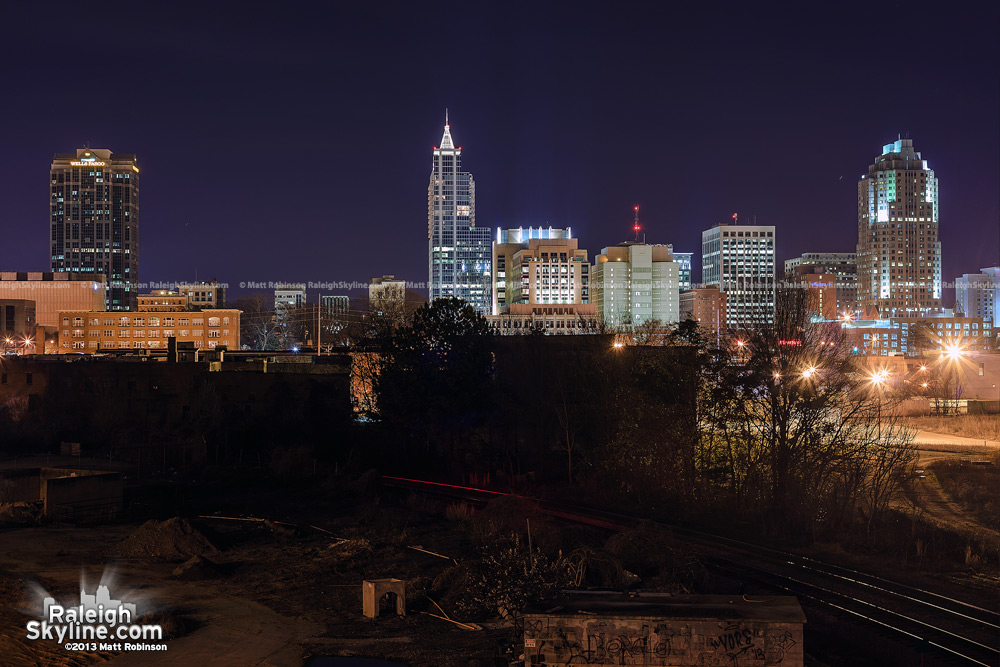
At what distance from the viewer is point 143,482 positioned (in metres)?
30.6

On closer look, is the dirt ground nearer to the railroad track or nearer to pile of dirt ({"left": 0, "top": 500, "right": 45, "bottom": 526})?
pile of dirt ({"left": 0, "top": 500, "right": 45, "bottom": 526})

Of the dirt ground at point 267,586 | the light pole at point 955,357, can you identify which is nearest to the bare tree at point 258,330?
the light pole at point 955,357

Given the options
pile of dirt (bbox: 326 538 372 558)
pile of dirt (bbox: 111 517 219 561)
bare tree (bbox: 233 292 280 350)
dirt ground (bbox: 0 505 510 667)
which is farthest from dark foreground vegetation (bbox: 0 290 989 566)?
bare tree (bbox: 233 292 280 350)

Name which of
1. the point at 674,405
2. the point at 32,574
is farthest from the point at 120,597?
the point at 674,405

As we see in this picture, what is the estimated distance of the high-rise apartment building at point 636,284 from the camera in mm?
183875

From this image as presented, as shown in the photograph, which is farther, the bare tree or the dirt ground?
the bare tree

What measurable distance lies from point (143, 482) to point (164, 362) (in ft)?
58.1

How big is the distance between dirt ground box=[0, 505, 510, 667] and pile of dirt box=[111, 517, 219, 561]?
0.19 meters

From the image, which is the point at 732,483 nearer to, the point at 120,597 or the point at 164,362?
the point at 120,597

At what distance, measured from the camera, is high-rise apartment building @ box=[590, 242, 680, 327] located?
184 meters

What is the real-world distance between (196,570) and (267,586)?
1658 millimetres

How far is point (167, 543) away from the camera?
62.4ft

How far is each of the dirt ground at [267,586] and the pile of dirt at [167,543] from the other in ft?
0.61

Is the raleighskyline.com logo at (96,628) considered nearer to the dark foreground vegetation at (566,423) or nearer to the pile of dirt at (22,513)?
the pile of dirt at (22,513)
